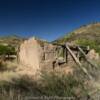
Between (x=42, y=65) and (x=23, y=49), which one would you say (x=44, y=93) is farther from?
(x=23, y=49)

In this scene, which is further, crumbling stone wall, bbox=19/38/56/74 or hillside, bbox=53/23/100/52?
hillside, bbox=53/23/100/52

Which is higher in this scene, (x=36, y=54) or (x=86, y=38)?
(x=86, y=38)

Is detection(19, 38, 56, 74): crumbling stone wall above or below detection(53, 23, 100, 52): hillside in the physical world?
below

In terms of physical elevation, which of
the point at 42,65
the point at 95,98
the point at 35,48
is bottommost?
the point at 95,98

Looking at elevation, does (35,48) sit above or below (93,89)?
above

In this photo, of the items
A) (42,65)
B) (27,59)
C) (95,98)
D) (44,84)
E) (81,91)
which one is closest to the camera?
(95,98)

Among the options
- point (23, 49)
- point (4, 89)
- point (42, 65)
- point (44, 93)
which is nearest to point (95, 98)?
point (44, 93)

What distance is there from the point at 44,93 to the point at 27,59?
6053mm

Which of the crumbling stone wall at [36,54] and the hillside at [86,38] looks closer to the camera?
the crumbling stone wall at [36,54]

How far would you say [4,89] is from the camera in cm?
860

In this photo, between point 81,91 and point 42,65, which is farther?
point 42,65

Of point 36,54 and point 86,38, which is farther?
point 86,38

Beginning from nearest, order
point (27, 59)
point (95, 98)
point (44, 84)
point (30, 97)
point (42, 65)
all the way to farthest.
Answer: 1. point (30, 97)
2. point (95, 98)
3. point (44, 84)
4. point (42, 65)
5. point (27, 59)

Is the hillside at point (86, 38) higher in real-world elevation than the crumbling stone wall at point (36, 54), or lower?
higher
